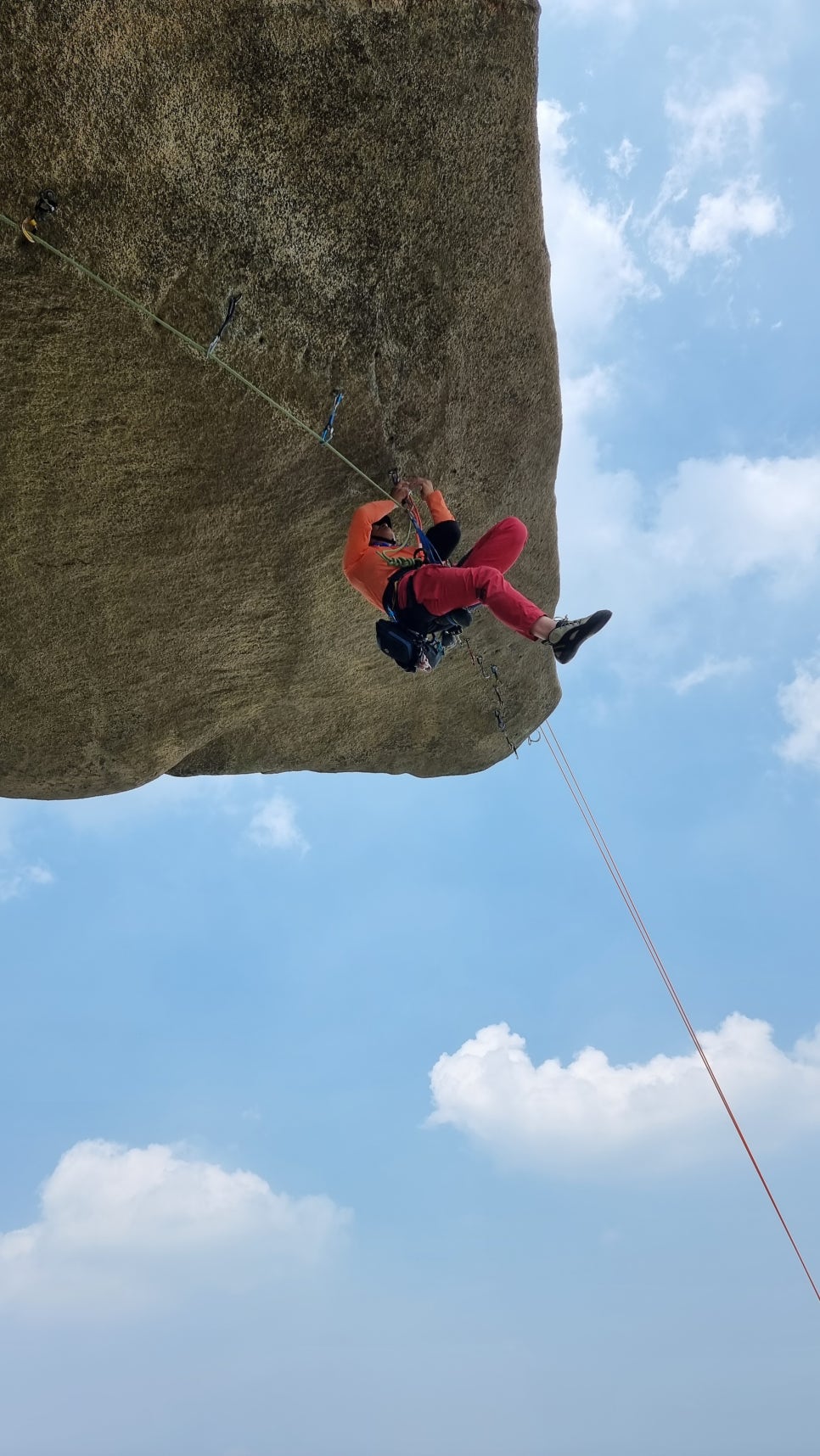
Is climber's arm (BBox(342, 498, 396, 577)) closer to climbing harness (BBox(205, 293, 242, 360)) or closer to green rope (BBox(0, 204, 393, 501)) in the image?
green rope (BBox(0, 204, 393, 501))

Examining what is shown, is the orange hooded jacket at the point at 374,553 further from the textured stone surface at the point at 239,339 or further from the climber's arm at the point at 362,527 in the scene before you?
the textured stone surface at the point at 239,339

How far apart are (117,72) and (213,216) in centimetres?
58

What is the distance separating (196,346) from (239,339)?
0.20 metres

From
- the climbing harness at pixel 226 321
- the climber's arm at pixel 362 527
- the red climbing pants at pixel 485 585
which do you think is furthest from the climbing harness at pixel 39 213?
the red climbing pants at pixel 485 585

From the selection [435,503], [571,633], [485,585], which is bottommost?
[571,633]

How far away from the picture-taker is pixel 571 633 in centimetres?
400

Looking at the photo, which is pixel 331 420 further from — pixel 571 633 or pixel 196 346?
pixel 571 633

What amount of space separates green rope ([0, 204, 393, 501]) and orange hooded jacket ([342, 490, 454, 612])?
19 cm

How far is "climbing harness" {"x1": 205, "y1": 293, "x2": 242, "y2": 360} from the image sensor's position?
4215 millimetres

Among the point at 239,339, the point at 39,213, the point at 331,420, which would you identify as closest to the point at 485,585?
the point at 331,420

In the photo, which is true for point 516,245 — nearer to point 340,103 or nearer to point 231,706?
point 340,103

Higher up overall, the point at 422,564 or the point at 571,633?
the point at 422,564

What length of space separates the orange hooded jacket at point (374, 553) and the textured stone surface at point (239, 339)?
35 cm

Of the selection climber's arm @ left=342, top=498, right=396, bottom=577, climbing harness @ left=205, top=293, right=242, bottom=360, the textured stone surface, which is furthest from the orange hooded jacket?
climbing harness @ left=205, top=293, right=242, bottom=360
